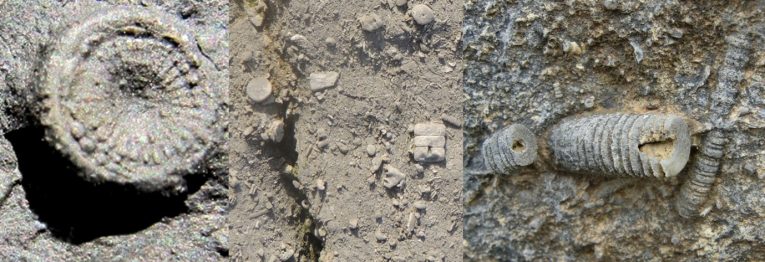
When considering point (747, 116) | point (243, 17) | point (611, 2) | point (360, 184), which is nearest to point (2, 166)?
point (243, 17)

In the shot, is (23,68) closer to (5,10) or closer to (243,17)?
(5,10)

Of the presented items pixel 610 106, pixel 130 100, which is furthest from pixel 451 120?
pixel 130 100

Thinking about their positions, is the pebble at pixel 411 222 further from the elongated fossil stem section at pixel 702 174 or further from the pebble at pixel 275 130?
the elongated fossil stem section at pixel 702 174

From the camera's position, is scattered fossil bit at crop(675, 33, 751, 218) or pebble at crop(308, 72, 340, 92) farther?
pebble at crop(308, 72, 340, 92)

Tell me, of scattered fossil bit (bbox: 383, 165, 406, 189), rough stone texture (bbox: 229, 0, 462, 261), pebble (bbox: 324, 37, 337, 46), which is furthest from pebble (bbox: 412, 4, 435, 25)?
scattered fossil bit (bbox: 383, 165, 406, 189)

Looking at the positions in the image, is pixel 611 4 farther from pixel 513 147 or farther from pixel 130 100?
pixel 130 100

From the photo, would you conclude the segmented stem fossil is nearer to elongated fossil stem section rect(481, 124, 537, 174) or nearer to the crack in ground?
elongated fossil stem section rect(481, 124, 537, 174)
